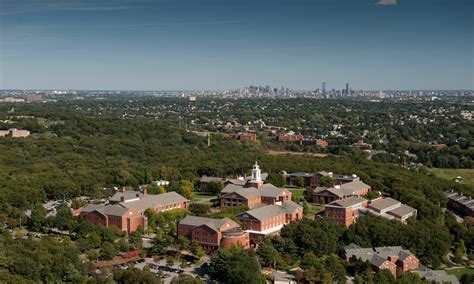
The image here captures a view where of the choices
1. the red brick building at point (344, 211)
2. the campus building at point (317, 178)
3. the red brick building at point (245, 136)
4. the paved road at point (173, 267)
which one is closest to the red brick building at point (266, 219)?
the red brick building at point (344, 211)

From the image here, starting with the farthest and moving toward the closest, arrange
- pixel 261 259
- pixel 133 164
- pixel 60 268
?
pixel 133 164 → pixel 261 259 → pixel 60 268

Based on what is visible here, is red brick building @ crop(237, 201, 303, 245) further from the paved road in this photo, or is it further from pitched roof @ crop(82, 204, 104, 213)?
pitched roof @ crop(82, 204, 104, 213)

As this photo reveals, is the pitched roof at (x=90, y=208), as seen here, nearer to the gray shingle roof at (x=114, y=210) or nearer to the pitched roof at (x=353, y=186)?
the gray shingle roof at (x=114, y=210)

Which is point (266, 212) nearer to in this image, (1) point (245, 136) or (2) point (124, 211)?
(2) point (124, 211)

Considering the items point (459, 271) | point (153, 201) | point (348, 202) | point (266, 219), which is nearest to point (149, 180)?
point (153, 201)

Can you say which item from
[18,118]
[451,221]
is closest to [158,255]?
[451,221]

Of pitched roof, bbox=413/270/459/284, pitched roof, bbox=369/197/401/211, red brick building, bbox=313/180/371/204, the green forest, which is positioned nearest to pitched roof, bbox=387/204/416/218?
pitched roof, bbox=369/197/401/211

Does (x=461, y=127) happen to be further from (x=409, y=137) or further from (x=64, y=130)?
(x=64, y=130)
